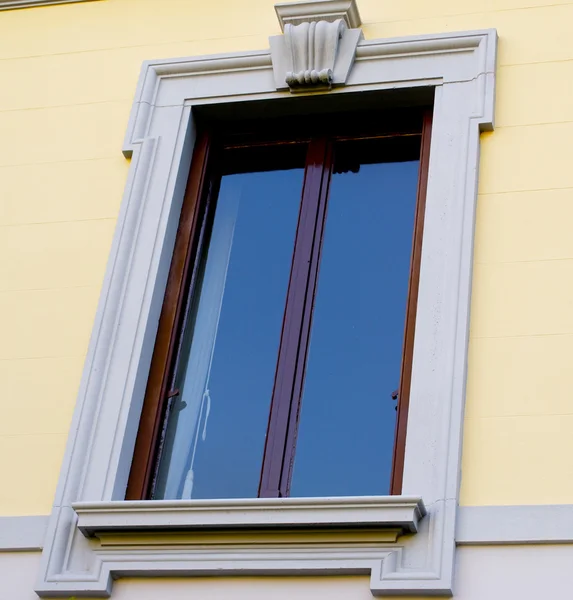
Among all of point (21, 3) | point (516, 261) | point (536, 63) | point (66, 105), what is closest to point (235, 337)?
point (516, 261)

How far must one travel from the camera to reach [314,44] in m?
7.00

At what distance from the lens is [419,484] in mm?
5566

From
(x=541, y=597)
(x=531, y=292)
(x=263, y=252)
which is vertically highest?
(x=263, y=252)

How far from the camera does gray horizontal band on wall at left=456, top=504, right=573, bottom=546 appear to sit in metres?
5.29

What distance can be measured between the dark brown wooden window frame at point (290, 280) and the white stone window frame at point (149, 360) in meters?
0.07

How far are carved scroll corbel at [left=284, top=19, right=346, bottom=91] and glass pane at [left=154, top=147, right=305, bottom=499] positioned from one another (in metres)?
0.38

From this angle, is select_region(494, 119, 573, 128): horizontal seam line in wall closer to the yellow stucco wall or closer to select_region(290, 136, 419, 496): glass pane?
the yellow stucco wall

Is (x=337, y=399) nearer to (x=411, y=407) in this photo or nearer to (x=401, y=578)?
(x=411, y=407)

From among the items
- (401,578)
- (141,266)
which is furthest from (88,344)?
(401,578)

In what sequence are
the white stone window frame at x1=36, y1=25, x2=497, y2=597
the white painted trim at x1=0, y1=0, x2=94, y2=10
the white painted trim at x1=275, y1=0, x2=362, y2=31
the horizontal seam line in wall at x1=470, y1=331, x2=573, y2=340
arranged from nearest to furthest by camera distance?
the white stone window frame at x1=36, y1=25, x2=497, y2=597, the horizontal seam line in wall at x1=470, y1=331, x2=573, y2=340, the white painted trim at x1=275, y1=0, x2=362, y2=31, the white painted trim at x1=0, y1=0, x2=94, y2=10

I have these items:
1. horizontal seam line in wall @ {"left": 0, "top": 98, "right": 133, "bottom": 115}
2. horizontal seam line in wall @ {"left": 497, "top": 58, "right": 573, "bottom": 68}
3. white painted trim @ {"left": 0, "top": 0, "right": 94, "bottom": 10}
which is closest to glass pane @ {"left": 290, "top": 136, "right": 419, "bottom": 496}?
horizontal seam line in wall @ {"left": 497, "top": 58, "right": 573, "bottom": 68}

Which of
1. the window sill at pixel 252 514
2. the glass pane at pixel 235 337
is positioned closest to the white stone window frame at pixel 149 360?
the window sill at pixel 252 514

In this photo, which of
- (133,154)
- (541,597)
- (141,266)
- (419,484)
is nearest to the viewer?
(541,597)

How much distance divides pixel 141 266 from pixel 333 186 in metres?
1.07
